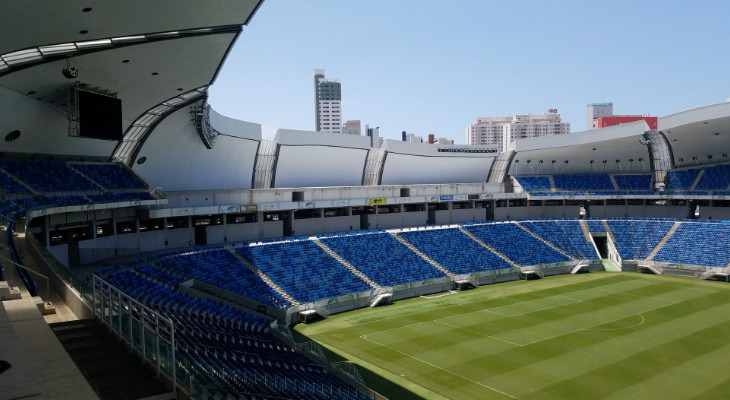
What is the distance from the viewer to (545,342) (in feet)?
94.7

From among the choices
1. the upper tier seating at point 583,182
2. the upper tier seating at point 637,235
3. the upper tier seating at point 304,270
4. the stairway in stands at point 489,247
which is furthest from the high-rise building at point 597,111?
the upper tier seating at point 304,270

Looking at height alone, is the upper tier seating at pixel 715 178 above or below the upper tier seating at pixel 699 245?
above

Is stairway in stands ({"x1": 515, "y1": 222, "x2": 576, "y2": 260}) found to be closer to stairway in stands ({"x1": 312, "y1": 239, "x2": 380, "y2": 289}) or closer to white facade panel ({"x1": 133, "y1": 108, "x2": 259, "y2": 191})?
stairway in stands ({"x1": 312, "y1": 239, "x2": 380, "y2": 289})

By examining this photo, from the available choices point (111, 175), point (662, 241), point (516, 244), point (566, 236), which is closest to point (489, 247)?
point (516, 244)

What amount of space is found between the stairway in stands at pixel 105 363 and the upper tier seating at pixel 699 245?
1881 inches

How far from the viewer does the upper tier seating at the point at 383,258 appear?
41.3 m

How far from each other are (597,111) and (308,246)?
12745cm

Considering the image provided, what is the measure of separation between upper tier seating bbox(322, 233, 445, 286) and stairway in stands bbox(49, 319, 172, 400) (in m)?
29.1


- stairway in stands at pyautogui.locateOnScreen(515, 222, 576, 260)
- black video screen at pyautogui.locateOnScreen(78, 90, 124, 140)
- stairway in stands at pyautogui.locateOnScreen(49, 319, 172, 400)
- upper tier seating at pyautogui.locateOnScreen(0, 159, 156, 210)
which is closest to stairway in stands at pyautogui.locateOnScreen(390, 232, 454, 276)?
stairway in stands at pyautogui.locateOnScreen(515, 222, 576, 260)

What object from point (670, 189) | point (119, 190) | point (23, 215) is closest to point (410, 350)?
point (23, 215)

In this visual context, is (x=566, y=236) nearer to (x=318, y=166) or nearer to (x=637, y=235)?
(x=637, y=235)

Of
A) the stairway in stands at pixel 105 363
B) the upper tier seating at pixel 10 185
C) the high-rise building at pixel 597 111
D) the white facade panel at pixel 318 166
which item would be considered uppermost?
the high-rise building at pixel 597 111

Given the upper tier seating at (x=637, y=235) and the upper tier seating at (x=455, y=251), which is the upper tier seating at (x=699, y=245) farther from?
the upper tier seating at (x=455, y=251)

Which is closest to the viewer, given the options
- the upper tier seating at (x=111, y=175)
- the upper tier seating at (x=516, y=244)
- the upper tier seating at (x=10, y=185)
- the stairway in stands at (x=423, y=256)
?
the upper tier seating at (x=10, y=185)
